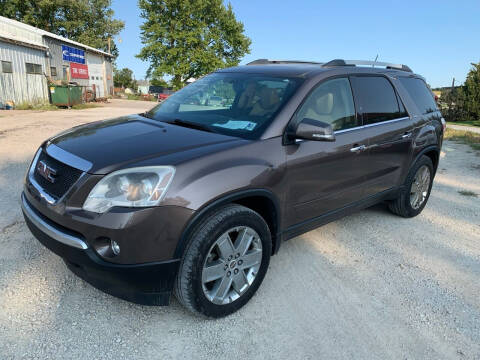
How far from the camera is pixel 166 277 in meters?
2.25

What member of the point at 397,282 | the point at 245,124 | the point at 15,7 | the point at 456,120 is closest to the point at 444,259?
the point at 397,282

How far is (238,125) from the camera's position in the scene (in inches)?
116

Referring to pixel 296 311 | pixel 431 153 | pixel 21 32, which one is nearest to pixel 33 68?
pixel 21 32

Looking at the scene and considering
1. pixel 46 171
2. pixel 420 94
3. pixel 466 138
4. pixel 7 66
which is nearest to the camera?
pixel 46 171

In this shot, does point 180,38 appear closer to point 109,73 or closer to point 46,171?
point 109,73

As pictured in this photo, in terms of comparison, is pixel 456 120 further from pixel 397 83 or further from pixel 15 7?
pixel 15 7

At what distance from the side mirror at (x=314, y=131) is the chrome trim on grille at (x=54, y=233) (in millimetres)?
1670

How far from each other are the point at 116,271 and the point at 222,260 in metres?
0.70

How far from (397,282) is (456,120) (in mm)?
24244

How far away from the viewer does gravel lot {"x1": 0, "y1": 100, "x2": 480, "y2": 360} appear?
2.34 m

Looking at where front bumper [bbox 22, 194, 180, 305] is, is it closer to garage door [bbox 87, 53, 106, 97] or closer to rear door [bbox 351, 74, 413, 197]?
rear door [bbox 351, 74, 413, 197]

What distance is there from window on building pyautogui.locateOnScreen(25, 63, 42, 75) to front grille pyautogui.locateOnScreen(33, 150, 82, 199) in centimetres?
2043

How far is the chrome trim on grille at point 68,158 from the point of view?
7.64ft

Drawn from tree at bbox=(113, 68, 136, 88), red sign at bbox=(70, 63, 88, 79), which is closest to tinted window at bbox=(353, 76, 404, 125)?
red sign at bbox=(70, 63, 88, 79)
